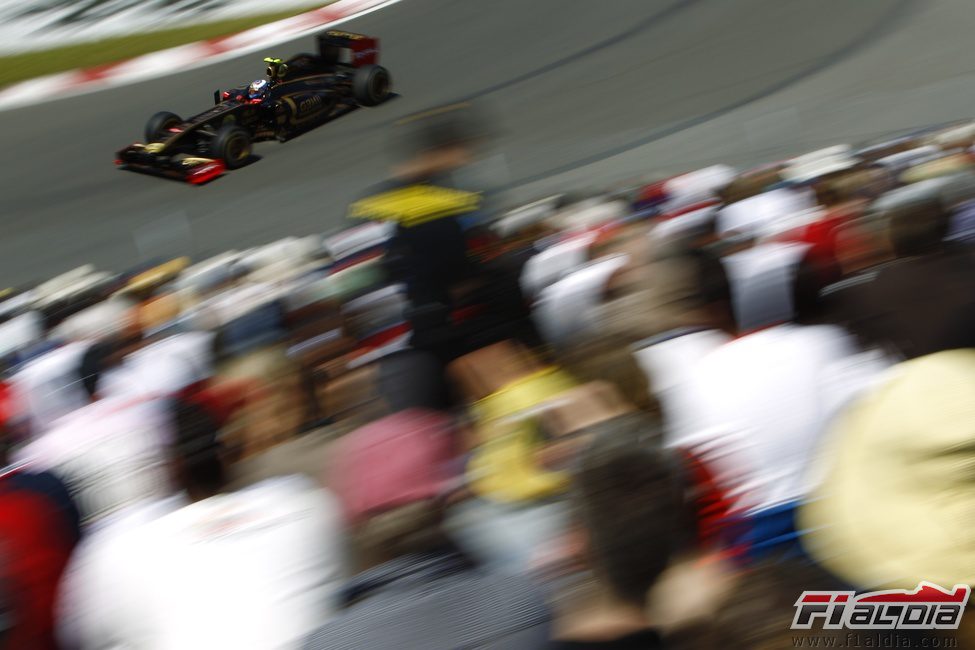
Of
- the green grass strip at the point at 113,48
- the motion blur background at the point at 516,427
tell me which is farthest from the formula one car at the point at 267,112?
the green grass strip at the point at 113,48

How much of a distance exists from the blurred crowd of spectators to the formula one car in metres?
5.87

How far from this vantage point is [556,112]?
31.3 ft

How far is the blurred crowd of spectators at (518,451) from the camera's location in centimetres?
182

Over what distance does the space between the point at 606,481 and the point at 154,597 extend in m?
1.08

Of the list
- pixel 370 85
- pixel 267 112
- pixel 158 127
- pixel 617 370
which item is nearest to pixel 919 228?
pixel 617 370

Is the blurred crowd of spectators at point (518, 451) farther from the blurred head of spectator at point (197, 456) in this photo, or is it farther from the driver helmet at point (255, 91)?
the driver helmet at point (255, 91)

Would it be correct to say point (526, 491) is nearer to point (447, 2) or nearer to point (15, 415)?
point (15, 415)

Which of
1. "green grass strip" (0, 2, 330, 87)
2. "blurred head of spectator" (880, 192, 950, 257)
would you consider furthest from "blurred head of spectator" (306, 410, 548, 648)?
"green grass strip" (0, 2, 330, 87)

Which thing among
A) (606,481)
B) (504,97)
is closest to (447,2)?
(504,97)

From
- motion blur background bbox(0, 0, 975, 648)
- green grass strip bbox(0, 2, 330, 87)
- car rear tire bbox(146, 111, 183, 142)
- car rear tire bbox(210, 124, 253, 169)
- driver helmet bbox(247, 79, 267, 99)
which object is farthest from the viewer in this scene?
green grass strip bbox(0, 2, 330, 87)

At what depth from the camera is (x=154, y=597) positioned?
7.37 ft

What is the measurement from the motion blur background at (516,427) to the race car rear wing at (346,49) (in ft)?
17.4

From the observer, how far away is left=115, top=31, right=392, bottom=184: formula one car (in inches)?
371

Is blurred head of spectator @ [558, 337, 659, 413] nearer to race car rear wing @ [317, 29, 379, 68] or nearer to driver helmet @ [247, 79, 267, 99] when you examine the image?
driver helmet @ [247, 79, 267, 99]
